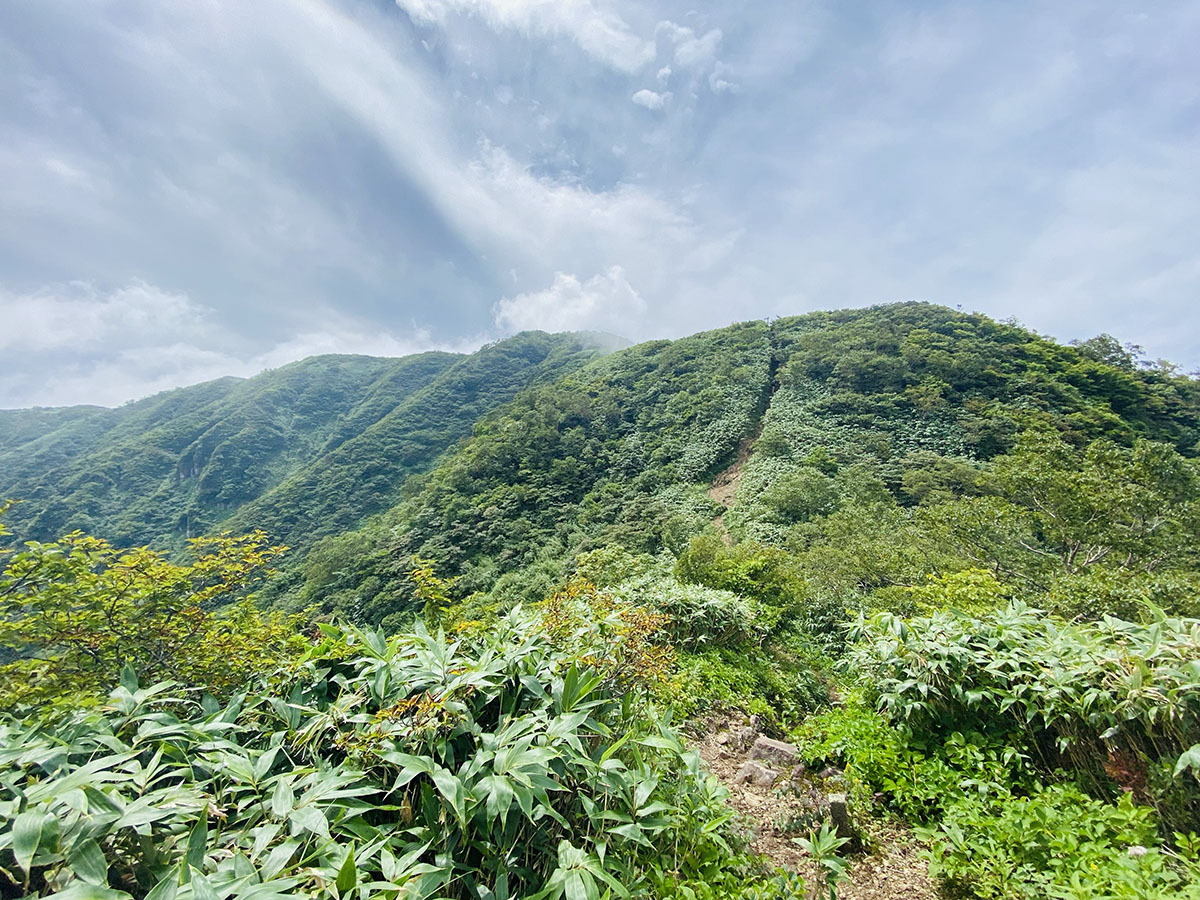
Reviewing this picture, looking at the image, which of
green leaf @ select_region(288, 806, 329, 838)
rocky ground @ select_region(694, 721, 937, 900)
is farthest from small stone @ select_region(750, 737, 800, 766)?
green leaf @ select_region(288, 806, 329, 838)

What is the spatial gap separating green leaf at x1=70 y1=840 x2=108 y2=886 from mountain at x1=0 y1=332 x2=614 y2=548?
126 feet

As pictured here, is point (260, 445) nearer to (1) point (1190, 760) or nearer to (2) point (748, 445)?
(2) point (748, 445)

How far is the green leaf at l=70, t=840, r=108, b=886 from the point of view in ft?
3.56

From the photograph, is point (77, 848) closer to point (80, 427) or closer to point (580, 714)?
point (580, 714)

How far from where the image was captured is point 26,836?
1.05 m

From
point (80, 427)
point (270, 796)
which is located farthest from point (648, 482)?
point (80, 427)

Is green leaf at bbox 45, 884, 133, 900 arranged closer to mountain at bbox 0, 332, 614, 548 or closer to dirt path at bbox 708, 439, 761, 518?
dirt path at bbox 708, 439, 761, 518

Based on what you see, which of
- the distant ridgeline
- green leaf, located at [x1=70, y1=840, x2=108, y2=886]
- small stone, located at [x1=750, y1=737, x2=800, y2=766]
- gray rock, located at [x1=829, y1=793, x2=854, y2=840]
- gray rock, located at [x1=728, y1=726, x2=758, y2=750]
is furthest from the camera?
the distant ridgeline

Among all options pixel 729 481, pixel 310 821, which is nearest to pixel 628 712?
pixel 310 821

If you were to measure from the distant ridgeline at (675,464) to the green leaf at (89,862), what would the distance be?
7500 mm

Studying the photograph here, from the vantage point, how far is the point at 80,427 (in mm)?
61719

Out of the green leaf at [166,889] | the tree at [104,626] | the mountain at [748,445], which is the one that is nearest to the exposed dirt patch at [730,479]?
the mountain at [748,445]

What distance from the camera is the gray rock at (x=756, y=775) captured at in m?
3.44

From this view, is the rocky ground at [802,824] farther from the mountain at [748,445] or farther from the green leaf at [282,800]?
the mountain at [748,445]
